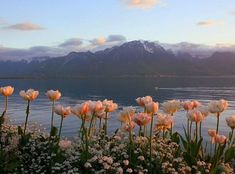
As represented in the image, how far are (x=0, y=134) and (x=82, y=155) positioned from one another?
404 cm

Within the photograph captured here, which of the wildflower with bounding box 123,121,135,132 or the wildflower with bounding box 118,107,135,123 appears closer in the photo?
the wildflower with bounding box 123,121,135,132

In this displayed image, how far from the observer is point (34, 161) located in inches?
404

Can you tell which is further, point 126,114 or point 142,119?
point 126,114

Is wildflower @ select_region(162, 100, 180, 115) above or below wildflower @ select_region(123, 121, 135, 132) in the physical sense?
above

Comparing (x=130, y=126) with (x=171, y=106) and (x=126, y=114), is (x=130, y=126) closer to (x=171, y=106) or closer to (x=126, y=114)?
(x=126, y=114)

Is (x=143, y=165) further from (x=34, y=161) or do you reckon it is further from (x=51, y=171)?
(x=34, y=161)

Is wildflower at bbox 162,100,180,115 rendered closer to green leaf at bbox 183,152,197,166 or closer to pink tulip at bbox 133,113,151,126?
green leaf at bbox 183,152,197,166

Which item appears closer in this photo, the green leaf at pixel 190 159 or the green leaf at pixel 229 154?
the green leaf at pixel 190 159

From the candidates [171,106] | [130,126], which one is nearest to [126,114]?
[130,126]

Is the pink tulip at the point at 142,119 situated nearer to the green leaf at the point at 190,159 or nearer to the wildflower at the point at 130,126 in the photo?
the wildflower at the point at 130,126

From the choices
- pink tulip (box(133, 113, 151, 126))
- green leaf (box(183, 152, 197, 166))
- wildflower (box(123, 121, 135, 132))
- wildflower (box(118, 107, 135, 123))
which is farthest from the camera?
wildflower (box(118, 107, 135, 123))

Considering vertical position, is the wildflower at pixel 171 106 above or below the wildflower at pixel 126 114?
above

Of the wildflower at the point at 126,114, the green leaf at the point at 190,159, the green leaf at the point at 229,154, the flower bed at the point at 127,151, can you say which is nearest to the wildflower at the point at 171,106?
the flower bed at the point at 127,151

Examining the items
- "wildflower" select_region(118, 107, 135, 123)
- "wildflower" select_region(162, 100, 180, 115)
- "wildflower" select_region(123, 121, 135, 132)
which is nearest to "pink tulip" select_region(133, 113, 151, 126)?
"wildflower" select_region(123, 121, 135, 132)
